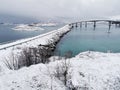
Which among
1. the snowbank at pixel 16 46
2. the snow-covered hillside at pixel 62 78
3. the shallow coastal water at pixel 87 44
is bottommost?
the shallow coastal water at pixel 87 44

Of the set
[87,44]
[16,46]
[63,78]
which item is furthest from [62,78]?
[87,44]

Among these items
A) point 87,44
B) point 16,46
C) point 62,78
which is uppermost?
point 62,78

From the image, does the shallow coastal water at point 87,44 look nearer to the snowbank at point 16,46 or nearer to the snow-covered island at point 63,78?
the snowbank at point 16,46

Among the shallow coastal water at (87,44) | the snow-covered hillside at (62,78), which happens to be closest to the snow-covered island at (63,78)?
the snow-covered hillside at (62,78)

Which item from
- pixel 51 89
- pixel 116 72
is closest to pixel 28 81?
pixel 51 89

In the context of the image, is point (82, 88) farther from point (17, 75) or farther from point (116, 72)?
point (17, 75)

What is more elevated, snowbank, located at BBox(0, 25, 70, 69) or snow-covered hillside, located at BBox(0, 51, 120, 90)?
snow-covered hillside, located at BBox(0, 51, 120, 90)

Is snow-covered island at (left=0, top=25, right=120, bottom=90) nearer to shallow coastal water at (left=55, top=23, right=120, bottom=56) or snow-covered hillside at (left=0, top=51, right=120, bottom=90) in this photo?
snow-covered hillside at (left=0, top=51, right=120, bottom=90)

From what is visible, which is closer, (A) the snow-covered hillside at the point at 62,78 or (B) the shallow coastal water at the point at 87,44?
(A) the snow-covered hillside at the point at 62,78

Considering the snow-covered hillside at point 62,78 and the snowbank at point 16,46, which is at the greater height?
the snow-covered hillside at point 62,78

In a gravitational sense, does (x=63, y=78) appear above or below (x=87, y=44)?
above

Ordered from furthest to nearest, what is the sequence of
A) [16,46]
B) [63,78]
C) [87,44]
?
[87,44]
[16,46]
[63,78]

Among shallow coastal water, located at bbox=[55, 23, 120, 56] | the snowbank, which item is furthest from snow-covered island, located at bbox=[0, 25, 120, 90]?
shallow coastal water, located at bbox=[55, 23, 120, 56]

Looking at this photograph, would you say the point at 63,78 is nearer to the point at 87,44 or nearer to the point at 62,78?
the point at 62,78
